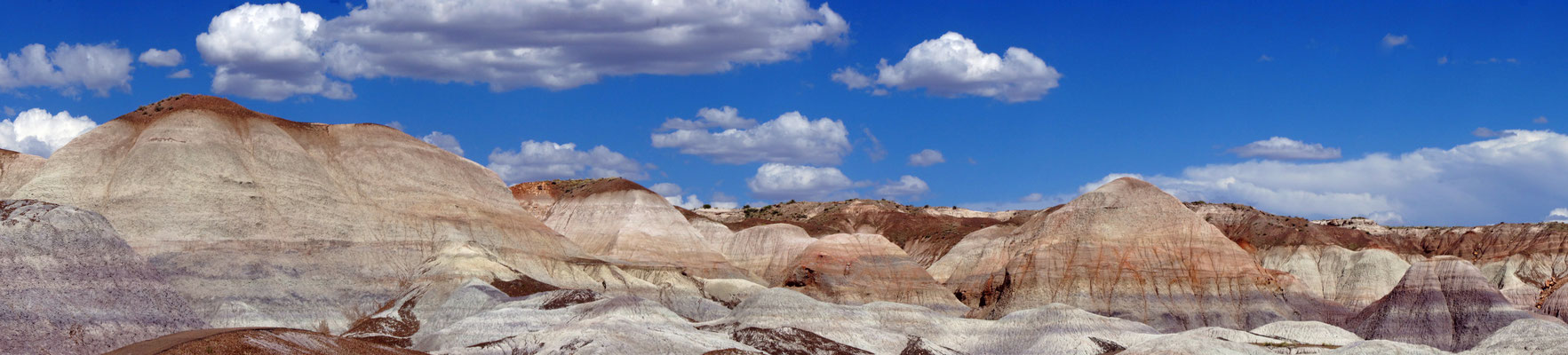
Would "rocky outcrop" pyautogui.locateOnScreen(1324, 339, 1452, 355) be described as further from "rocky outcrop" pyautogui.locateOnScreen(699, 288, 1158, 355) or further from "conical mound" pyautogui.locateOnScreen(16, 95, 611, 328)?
"conical mound" pyautogui.locateOnScreen(16, 95, 611, 328)

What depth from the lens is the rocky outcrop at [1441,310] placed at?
3991 inches

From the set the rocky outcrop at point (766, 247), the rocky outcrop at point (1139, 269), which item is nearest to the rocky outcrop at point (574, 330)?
the rocky outcrop at point (1139, 269)

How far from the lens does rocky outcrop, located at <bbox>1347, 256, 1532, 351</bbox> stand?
101375 millimetres

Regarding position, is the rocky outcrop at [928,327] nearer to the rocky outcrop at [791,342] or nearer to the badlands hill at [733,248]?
the rocky outcrop at [791,342]

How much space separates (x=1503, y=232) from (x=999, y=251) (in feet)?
255

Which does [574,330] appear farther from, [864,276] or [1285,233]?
[1285,233]

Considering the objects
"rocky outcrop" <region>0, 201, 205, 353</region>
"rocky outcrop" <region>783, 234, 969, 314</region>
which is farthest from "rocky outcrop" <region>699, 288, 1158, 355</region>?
"rocky outcrop" <region>0, 201, 205, 353</region>

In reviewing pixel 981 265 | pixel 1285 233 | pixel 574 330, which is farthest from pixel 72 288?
pixel 1285 233

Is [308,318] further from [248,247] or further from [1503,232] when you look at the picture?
[1503,232]

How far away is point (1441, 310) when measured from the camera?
104875mm

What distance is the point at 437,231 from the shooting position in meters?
118

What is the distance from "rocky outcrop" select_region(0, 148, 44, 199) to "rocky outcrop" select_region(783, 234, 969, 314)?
61.4 meters

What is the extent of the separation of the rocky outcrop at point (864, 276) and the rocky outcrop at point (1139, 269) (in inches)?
188

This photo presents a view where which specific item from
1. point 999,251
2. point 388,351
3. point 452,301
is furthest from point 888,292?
point 388,351
